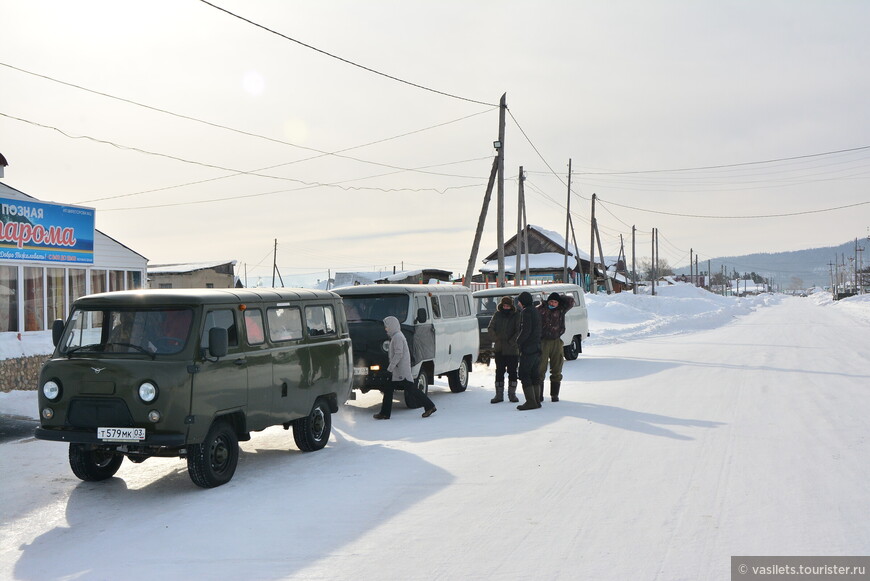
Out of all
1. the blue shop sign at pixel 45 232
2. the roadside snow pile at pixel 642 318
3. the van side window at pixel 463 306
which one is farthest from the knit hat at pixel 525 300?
the roadside snow pile at pixel 642 318

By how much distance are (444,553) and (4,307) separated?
17610mm

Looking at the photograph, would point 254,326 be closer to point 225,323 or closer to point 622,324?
point 225,323

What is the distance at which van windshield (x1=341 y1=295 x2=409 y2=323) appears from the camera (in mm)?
13523

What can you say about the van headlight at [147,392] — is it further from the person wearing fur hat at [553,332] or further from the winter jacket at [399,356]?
the person wearing fur hat at [553,332]

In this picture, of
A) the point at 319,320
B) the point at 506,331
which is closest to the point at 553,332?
the point at 506,331

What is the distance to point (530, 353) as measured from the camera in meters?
12.7

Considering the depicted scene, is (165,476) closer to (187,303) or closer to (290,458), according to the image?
(290,458)

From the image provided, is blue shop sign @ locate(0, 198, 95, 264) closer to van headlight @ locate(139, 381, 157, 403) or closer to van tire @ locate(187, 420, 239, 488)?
van tire @ locate(187, 420, 239, 488)

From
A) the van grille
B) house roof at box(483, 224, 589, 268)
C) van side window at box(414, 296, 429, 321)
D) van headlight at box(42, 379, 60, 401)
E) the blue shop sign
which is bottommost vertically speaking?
the van grille

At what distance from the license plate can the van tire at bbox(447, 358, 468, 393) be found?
877 centimetres

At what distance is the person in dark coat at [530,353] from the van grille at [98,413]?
6.92m

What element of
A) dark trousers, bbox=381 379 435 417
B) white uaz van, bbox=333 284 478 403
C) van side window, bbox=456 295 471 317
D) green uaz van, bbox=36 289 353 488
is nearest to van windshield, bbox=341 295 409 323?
white uaz van, bbox=333 284 478 403

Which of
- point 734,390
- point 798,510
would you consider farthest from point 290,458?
point 734,390

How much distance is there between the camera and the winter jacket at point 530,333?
12.7 m
